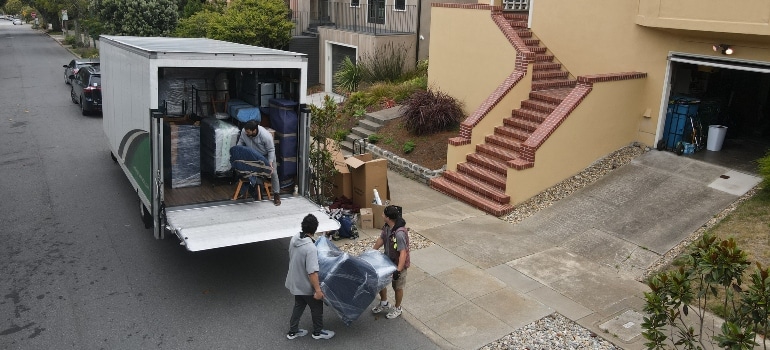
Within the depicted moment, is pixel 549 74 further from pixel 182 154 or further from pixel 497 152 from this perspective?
pixel 182 154

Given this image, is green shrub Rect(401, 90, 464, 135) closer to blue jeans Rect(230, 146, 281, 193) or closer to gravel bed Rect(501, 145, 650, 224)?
gravel bed Rect(501, 145, 650, 224)

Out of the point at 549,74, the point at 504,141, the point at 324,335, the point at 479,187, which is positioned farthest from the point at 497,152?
the point at 324,335

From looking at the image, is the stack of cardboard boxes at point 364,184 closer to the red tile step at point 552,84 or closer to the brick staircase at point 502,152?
the brick staircase at point 502,152

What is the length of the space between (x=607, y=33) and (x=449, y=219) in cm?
599

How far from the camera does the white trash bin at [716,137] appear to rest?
12656 mm

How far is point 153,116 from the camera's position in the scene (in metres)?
7.68

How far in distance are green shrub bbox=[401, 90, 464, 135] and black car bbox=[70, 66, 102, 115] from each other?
32.6 feet

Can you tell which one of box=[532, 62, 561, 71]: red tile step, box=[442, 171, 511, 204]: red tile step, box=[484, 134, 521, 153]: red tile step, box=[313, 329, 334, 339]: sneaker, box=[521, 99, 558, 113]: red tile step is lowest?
box=[313, 329, 334, 339]: sneaker

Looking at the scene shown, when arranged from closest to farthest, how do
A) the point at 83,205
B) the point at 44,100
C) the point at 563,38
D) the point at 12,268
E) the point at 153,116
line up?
the point at 153,116, the point at 12,268, the point at 83,205, the point at 563,38, the point at 44,100

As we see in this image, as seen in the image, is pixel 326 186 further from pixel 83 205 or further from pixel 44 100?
pixel 44 100

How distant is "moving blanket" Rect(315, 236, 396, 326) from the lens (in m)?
6.68

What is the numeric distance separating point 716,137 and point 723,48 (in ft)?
6.48

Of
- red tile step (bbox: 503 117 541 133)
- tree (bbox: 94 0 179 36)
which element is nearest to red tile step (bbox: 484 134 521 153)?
red tile step (bbox: 503 117 541 133)

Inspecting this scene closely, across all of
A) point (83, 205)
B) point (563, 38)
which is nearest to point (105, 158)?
point (83, 205)
